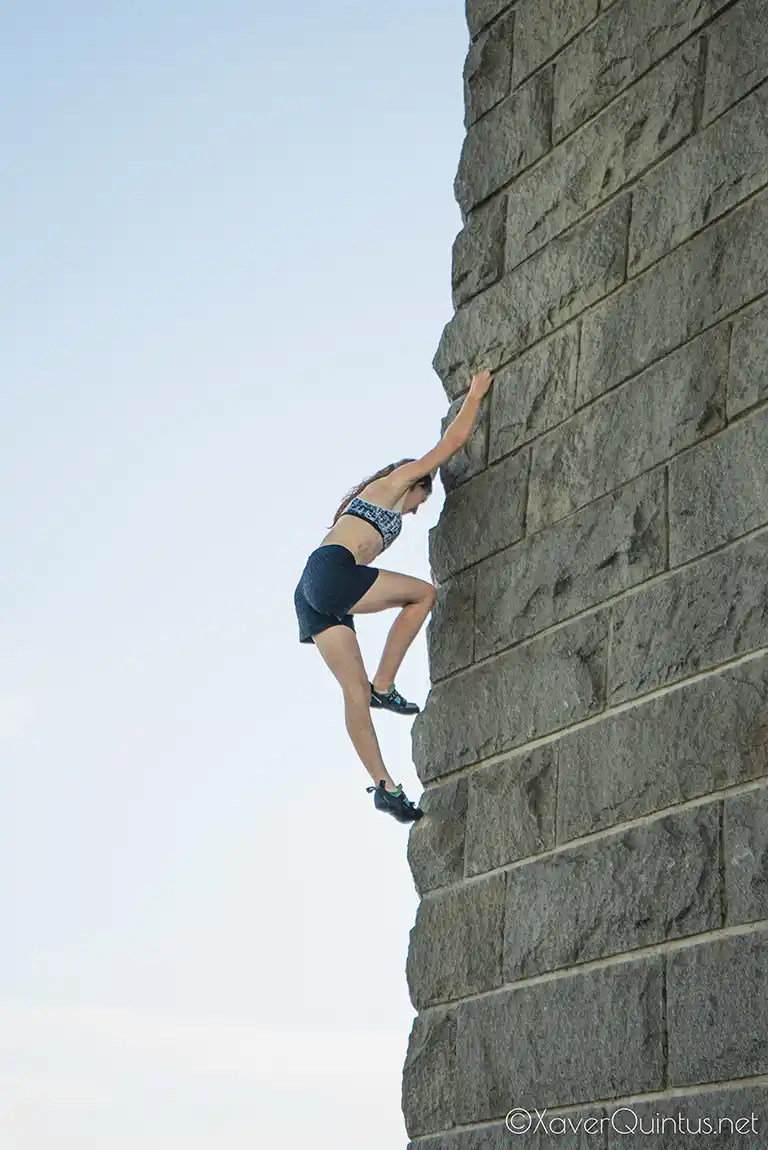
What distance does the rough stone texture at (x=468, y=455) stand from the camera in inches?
195

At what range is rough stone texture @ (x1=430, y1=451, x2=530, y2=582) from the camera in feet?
15.4

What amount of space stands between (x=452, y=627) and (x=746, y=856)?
4.98 feet

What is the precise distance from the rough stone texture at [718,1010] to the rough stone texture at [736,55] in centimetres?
220

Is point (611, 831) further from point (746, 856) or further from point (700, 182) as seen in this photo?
point (700, 182)

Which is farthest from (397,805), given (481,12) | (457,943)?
(481,12)

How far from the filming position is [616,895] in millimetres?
3834

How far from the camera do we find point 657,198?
14.4 feet

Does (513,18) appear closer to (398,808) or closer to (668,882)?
(398,808)

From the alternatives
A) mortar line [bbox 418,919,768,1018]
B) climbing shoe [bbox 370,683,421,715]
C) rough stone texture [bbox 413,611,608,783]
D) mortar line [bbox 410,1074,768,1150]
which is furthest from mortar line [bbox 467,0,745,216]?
mortar line [bbox 410,1074,768,1150]

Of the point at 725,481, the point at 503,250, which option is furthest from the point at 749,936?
the point at 503,250

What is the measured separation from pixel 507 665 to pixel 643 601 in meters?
0.60

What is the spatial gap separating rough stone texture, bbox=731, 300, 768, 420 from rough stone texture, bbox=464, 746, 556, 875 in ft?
3.48

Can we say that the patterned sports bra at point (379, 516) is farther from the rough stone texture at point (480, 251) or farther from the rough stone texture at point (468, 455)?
the rough stone texture at point (480, 251)

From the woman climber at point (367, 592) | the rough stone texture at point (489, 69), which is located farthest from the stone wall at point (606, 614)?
the woman climber at point (367, 592)
